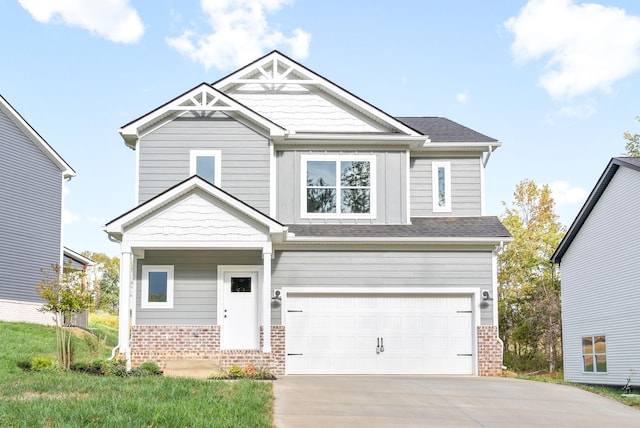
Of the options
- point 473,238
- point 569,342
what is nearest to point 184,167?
point 473,238

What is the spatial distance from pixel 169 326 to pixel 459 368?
7.43 metres

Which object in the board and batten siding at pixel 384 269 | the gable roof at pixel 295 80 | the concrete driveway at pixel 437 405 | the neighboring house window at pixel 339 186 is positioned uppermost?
the gable roof at pixel 295 80

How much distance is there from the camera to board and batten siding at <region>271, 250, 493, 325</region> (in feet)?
70.2

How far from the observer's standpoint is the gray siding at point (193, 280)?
21.1 m

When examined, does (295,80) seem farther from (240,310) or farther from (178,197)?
(240,310)

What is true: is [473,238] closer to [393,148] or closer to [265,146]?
[393,148]

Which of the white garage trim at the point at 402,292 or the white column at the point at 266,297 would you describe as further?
the white garage trim at the point at 402,292

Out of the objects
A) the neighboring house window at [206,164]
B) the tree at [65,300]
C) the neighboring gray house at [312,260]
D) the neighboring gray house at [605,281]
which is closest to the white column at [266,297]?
the neighboring gray house at [312,260]

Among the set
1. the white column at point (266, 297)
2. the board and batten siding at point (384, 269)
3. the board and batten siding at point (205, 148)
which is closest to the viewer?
the white column at point (266, 297)

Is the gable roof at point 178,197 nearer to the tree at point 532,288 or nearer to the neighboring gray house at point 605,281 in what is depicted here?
the neighboring gray house at point 605,281

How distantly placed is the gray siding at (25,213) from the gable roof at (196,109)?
31.1 feet

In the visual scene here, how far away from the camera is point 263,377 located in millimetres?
17906

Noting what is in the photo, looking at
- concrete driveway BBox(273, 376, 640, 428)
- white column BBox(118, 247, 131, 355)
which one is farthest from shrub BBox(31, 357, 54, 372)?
concrete driveway BBox(273, 376, 640, 428)

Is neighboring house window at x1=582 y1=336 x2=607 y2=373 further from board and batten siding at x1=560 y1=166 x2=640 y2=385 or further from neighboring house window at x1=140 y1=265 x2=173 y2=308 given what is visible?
neighboring house window at x1=140 y1=265 x2=173 y2=308
